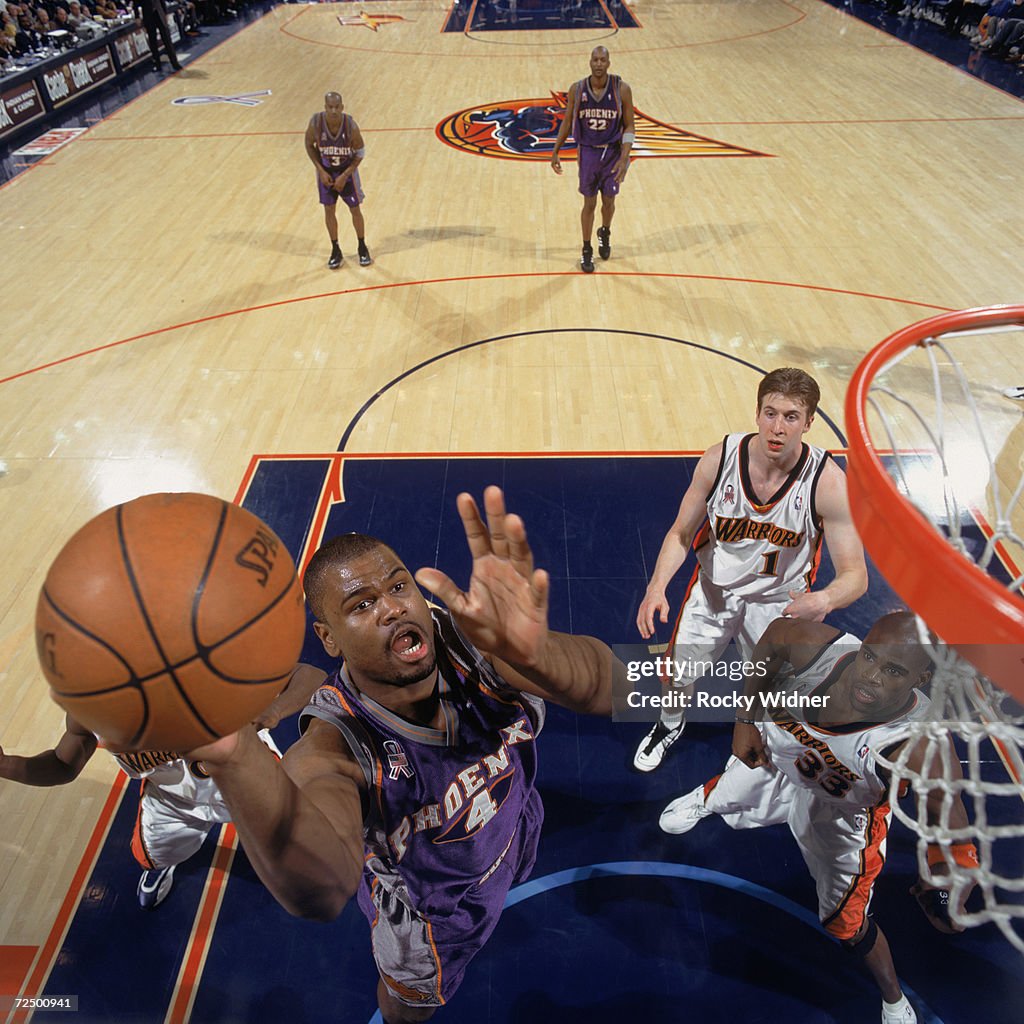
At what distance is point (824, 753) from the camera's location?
2.73 m

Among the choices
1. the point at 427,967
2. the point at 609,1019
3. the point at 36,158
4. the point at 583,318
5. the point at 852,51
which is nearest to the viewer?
the point at 427,967

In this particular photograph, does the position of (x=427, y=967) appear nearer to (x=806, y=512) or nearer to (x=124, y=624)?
(x=124, y=624)

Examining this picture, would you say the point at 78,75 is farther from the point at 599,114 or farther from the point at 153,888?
the point at 153,888

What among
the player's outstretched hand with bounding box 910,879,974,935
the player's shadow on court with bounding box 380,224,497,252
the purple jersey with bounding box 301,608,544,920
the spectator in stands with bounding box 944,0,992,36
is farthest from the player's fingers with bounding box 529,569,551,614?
the spectator in stands with bounding box 944,0,992,36

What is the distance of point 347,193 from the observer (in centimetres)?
752

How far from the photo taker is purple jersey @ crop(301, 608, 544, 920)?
215cm

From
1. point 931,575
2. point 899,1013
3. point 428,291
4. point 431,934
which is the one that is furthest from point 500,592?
point 428,291

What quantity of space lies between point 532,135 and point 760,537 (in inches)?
392

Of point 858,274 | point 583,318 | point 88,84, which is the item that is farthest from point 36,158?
point 858,274

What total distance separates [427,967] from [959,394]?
17.9ft

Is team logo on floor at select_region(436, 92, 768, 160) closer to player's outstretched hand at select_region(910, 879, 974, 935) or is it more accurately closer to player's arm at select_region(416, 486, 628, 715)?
player's outstretched hand at select_region(910, 879, 974, 935)

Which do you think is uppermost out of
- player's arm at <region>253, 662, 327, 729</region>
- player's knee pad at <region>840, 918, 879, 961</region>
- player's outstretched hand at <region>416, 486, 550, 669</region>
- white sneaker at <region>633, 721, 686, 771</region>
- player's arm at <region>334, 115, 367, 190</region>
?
player's outstretched hand at <region>416, 486, 550, 669</region>

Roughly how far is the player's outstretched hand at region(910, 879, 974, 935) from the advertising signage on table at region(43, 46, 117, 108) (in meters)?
15.4

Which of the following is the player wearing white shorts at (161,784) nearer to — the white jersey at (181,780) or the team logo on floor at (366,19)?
the white jersey at (181,780)
